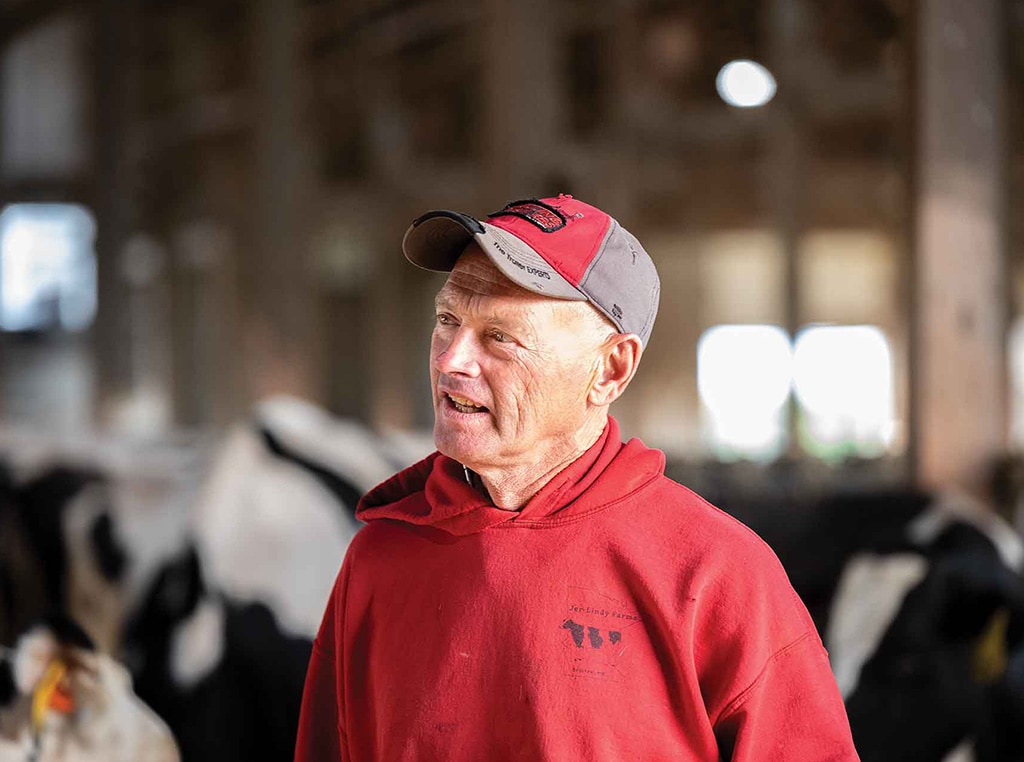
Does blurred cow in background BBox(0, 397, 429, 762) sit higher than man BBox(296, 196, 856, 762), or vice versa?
man BBox(296, 196, 856, 762)

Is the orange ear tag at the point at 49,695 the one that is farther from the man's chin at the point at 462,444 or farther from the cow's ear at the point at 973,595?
the cow's ear at the point at 973,595

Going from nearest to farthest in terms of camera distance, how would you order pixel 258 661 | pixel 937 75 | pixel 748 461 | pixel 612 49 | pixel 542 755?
pixel 542 755, pixel 258 661, pixel 937 75, pixel 748 461, pixel 612 49

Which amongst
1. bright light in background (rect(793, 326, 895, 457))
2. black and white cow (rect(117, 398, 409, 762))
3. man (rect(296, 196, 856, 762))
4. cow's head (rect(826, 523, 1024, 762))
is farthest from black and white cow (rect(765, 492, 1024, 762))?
bright light in background (rect(793, 326, 895, 457))

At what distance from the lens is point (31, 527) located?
9.34 feet

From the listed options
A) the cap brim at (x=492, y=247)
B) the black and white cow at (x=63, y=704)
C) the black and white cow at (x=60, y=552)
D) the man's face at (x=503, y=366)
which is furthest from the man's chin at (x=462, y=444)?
the black and white cow at (x=60, y=552)

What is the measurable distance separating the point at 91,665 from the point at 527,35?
2.29m

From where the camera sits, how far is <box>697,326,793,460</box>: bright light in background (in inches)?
419

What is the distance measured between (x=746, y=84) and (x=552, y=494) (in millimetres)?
4899

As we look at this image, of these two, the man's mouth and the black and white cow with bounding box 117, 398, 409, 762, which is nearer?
the man's mouth

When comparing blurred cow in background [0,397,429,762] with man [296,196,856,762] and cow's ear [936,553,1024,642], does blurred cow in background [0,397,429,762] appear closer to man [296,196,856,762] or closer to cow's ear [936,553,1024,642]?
cow's ear [936,553,1024,642]

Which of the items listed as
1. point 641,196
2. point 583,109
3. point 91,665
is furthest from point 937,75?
point 641,196

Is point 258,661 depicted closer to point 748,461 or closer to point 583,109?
point 748,461

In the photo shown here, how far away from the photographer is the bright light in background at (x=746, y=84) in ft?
17.6

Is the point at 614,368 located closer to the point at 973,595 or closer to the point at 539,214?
the point at 539,214
